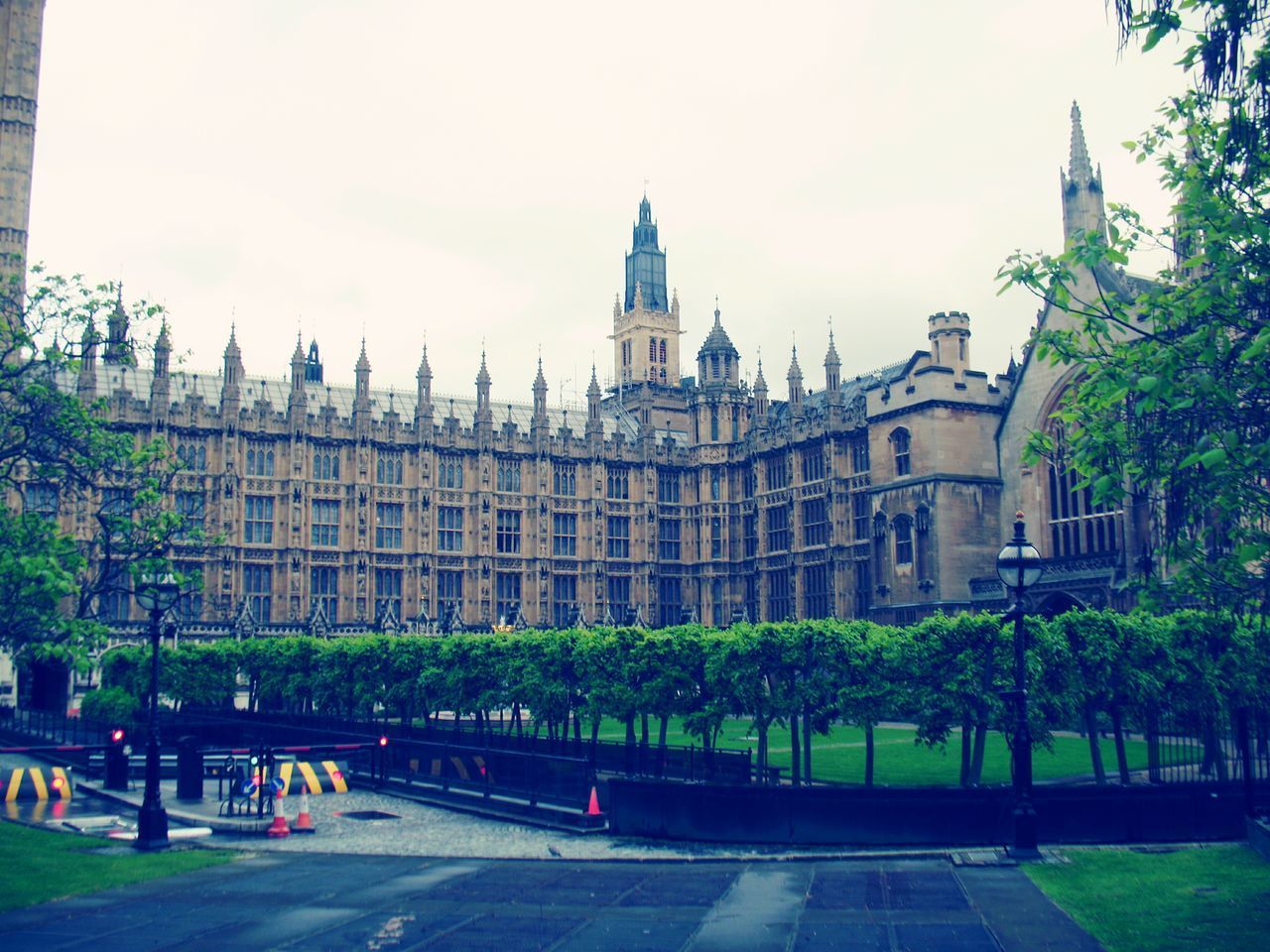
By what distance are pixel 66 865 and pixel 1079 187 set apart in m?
45.4

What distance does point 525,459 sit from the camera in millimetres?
73000

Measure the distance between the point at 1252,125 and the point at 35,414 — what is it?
63.5 feet

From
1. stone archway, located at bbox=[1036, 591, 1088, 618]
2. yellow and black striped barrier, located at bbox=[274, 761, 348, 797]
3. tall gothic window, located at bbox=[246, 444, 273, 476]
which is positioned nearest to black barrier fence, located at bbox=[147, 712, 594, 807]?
yellow and black striped barrier, located at bbox=[274, 761, 348, 797]

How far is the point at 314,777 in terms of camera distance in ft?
115

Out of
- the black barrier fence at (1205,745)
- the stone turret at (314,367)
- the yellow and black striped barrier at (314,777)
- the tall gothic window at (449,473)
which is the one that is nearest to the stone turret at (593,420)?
the tall gothic window at (449,473)

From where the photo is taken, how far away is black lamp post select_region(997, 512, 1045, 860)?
20.1 m

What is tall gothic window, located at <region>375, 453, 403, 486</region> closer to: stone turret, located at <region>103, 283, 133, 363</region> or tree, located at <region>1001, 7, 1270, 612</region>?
stone turret, located at <region>103, 283, 133, 363</region>

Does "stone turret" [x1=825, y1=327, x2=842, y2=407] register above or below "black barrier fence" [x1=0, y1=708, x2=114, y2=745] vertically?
above

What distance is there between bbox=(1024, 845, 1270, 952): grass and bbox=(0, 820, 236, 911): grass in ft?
46.9

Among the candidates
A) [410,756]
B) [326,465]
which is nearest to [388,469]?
[326,465]

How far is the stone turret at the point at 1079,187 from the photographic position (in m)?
51.6

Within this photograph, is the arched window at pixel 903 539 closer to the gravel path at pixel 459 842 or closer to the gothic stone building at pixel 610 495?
the gothic stone building at pixel 610 495

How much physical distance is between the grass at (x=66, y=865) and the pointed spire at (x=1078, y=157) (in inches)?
1705

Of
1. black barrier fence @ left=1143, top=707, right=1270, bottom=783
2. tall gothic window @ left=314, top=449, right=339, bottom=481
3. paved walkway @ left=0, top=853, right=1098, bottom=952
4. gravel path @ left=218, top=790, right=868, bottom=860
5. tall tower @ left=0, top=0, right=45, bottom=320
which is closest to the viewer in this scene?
paved walkway @ left=0, top=853, right=1098, bottom=952
